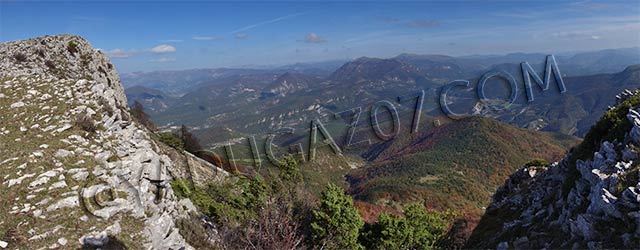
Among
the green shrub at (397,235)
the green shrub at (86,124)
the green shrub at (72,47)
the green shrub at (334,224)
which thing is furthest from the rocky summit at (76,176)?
the green shrub at (72,47)

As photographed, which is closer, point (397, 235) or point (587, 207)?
point (587, 207)

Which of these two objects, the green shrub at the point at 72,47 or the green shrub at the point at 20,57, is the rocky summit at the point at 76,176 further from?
the green shrub at the point at 72,47

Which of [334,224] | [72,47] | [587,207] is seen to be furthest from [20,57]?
[587,207]

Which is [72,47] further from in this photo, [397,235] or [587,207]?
[587,207]

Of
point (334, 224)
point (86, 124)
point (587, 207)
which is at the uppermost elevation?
point (86, 124)

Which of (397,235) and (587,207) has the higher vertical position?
(587,207)

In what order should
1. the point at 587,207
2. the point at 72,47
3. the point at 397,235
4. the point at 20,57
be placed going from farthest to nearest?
the point at 72,47 < the point at 20,57 < the point at 397,235 < the point at 587,207

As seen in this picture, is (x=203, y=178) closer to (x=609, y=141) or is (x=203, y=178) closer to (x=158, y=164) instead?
(x=158, y=164)
